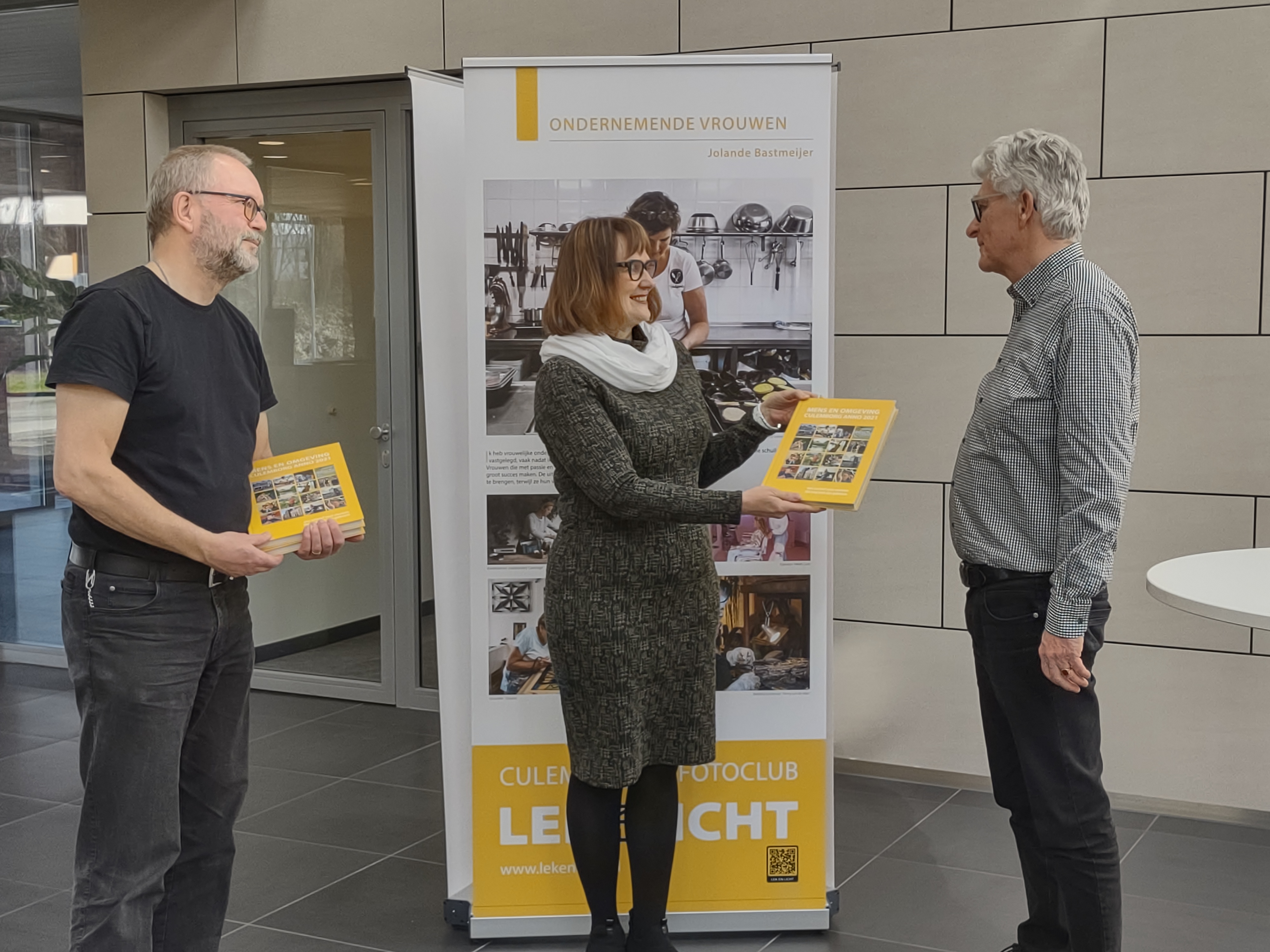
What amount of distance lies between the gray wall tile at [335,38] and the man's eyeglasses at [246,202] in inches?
101

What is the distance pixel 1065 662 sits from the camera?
2.19 metres

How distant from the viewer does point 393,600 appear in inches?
200

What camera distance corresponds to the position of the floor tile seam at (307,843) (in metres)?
3.51

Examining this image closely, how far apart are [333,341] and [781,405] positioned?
2.86 meters

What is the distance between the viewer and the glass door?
500cm

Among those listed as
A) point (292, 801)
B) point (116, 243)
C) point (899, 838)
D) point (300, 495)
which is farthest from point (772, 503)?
point (116, 243)

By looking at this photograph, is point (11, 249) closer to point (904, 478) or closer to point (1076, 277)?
point (904, 478)

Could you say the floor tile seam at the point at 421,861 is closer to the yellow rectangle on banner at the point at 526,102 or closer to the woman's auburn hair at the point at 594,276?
the woman's auburn hair at the point at 594,276

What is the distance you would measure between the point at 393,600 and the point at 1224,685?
3.08 meters

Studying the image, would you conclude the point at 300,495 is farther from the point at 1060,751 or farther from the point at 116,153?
the point at 116,153

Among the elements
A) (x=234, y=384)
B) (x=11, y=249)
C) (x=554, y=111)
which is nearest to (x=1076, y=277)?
Answer: (x=554, y=111)

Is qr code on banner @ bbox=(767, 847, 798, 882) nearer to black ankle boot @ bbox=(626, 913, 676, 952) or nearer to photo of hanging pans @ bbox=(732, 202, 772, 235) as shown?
black ankle boot @ bbox=(626, 913, 676, 952)

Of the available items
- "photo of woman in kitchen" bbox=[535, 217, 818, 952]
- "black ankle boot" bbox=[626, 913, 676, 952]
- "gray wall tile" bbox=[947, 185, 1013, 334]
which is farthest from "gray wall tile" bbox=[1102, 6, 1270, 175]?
"black ankle boot" bbox=[626, 913, 676, 952]

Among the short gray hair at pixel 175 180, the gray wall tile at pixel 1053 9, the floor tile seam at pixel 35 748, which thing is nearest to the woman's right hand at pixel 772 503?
the short gray hair at pixel 175 180
